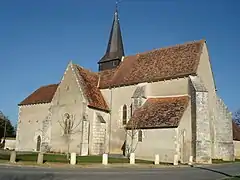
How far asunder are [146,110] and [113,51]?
507 inches

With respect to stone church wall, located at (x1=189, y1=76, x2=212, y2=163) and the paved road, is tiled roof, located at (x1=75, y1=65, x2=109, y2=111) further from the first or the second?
the paved road

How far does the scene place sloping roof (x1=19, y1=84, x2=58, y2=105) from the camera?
40.4m

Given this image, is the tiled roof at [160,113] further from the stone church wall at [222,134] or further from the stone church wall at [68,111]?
the stone church wall at [222,134]

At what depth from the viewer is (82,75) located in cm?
3447

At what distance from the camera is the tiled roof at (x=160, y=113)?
88.0ft

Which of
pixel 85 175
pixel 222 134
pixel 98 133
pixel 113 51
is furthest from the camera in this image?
pixel 113 51

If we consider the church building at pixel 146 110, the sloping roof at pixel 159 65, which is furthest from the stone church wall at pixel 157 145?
the sloping roof at pixel 159 65

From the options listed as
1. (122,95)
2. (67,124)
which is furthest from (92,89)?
(67,124)

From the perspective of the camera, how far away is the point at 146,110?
97.8 feet

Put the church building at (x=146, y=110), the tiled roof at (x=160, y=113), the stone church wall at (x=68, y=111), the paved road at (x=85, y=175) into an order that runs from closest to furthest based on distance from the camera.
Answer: the paved road at (x=85, y=175), the tiled roof at (x=160, y=113), the church building at (x=146, y=110), the stone church wall at (x=68, y=111)

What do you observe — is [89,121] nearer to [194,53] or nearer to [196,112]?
[196,112]

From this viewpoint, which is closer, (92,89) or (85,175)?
(85,175)

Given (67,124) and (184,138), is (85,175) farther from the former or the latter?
(67,124)

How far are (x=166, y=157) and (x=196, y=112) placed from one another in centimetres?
533
